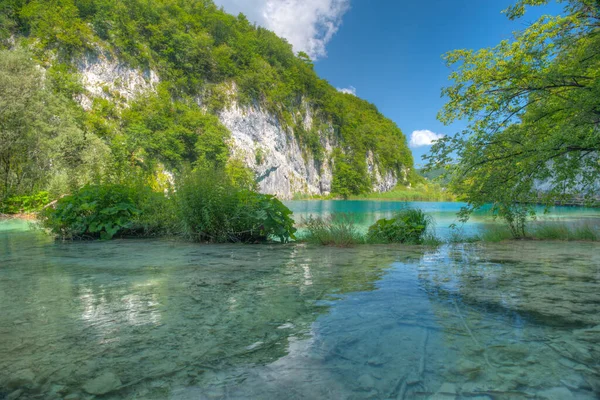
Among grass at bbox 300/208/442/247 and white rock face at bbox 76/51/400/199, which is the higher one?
white rock face at bbox 76/51/400/199

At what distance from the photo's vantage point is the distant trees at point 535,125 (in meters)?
7.42

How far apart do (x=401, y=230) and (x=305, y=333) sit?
22.9ft

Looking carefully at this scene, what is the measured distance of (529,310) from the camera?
8.39 ft

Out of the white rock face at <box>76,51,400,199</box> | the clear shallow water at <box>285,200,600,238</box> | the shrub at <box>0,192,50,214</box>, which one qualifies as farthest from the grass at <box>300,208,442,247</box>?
the white rock face at <box>76,51,400,199</box>

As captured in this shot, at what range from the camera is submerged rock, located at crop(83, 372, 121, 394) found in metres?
1.53

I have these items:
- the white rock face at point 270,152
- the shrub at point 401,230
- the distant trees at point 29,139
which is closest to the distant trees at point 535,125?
the shrub at point 401,230

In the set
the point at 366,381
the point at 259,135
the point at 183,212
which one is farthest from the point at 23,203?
the point at 259,135

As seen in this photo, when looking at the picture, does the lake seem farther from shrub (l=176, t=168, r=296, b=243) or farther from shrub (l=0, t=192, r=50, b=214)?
shrub (l=0, t=192, r=50, b=214)

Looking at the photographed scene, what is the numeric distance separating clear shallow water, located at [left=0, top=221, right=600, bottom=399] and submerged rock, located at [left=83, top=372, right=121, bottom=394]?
11 mm

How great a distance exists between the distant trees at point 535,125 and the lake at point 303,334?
4055 millimetres

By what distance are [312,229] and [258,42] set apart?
89965mm

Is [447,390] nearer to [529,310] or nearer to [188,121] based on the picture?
[529,310]

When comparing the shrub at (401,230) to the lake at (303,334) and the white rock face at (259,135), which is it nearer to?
the lake at (303,334)

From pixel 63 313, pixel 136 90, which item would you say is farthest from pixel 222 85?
pixel 63 313
